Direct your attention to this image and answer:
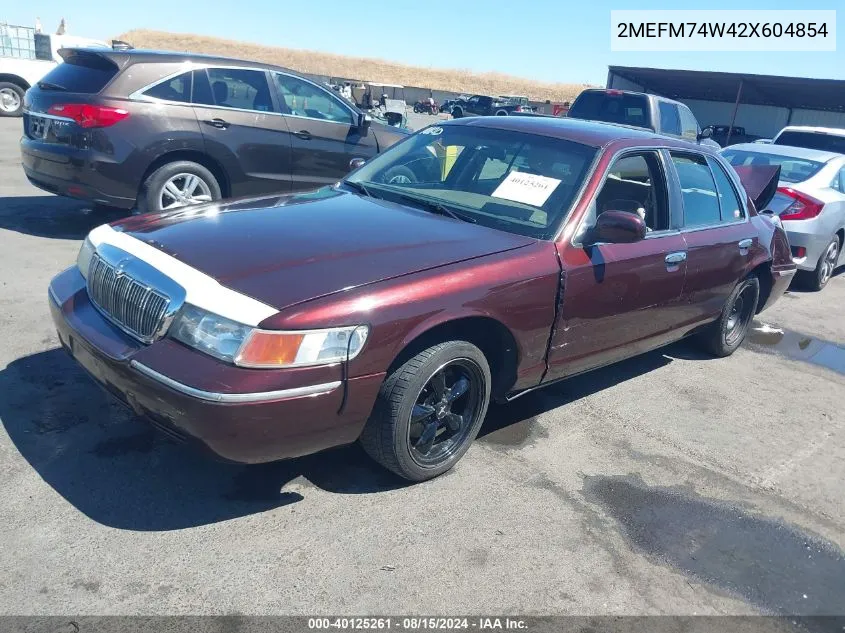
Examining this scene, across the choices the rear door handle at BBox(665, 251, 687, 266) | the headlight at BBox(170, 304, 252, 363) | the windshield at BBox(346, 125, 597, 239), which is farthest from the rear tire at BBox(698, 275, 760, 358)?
the headlight at BBox(170, 304, 252, 363)

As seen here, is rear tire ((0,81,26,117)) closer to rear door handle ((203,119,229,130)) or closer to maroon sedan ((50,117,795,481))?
rear door handle ((203,119,229,130))

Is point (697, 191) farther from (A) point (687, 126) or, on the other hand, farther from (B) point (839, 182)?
(A) point (687, 126)

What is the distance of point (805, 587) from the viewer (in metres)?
3.05

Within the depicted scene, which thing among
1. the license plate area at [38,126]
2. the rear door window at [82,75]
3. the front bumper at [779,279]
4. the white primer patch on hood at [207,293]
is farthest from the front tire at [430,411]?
the license plate area at [38,126]

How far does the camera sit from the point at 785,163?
28.3 ft

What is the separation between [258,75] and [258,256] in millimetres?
4980

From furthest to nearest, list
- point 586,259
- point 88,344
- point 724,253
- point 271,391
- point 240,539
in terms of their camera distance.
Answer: point 724,253, point 586,259, point 88,344, point 240,539, point 271,391

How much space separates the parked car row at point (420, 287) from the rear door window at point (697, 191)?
19 millimetres

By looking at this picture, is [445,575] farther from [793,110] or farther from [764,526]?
[793,110]

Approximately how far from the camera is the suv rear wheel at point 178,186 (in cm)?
672

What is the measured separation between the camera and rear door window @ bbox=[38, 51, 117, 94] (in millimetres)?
6641

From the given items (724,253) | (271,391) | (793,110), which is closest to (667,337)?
(724,253)

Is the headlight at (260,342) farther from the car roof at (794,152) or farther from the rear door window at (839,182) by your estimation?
the car roof at (794,152)

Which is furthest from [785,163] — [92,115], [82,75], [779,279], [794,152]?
[82,75]
